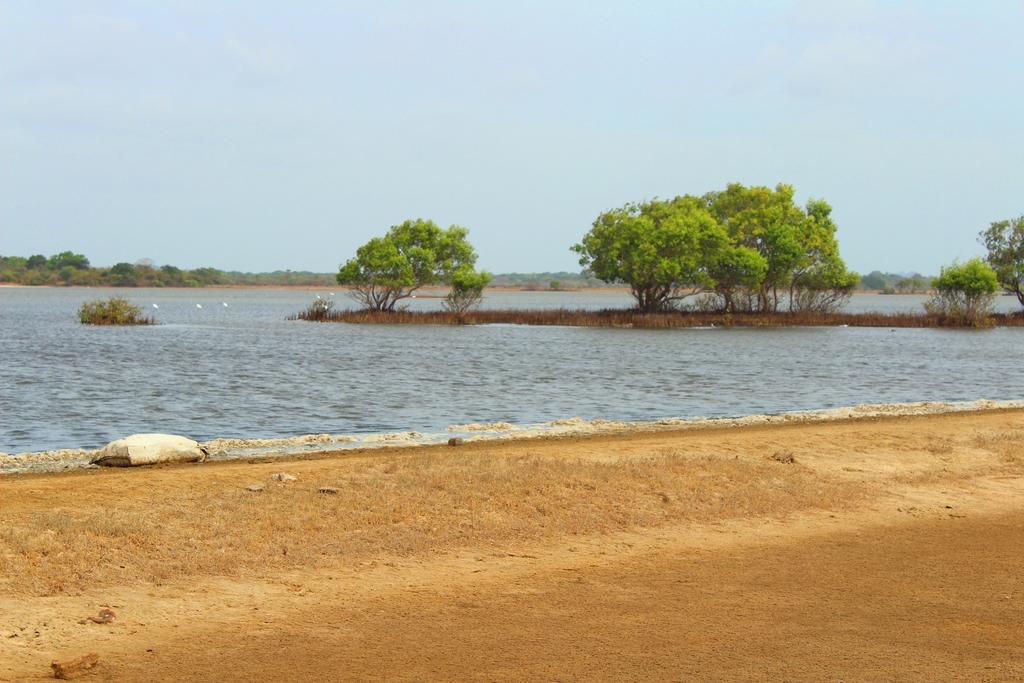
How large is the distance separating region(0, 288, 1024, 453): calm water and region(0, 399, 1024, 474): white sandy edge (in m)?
1.83

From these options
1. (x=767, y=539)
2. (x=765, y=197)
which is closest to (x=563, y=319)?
(x=765, y=197)

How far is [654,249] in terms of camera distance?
8012 cm

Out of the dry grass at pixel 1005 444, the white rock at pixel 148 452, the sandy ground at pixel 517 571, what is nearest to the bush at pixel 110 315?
the white rock at pixel 148 452

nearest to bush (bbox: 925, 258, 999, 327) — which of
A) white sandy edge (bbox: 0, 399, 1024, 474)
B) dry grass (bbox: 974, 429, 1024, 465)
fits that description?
white sandy edge (bbox: 0, 399, 1024, 474)

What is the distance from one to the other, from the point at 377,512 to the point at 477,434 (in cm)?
989

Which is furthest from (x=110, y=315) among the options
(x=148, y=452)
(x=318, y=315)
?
(x=148, y=452)

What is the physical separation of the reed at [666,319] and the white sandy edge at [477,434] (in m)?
54.4

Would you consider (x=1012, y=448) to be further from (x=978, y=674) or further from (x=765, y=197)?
(x=765, y=197)

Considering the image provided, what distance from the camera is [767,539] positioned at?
456 inches

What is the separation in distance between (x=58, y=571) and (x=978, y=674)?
719 centimetres

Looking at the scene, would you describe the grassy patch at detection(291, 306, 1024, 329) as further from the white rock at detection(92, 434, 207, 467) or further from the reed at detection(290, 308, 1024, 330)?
the white rock at detection(92, 434, 207, 467)

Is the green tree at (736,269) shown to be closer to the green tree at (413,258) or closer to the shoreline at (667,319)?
the shoreline at (667,319)

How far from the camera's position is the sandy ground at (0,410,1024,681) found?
7895mm

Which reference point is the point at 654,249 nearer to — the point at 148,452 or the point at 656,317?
the point at 656,317
